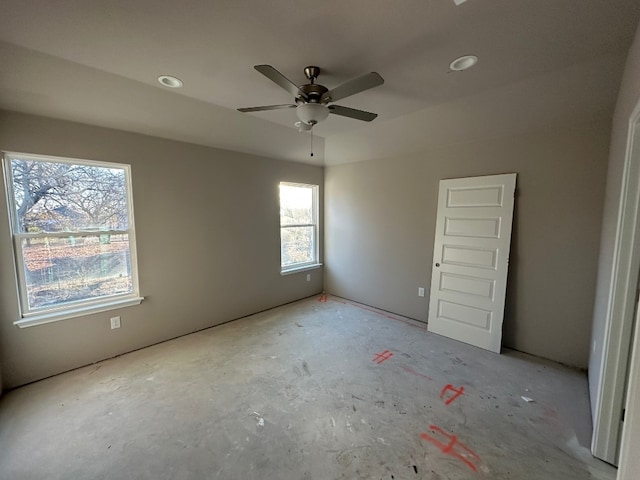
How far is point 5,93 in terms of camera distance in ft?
6.50

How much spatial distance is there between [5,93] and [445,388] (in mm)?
4292

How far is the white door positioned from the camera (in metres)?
2.92

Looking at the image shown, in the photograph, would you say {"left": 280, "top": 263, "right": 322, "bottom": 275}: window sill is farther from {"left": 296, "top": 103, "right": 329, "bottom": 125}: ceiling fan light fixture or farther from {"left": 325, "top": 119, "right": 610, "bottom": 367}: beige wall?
{"left": 296, "top": 103, "right": 329, "bottom": 125}: ceiling fan light fixture

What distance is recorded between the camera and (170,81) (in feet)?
7.17

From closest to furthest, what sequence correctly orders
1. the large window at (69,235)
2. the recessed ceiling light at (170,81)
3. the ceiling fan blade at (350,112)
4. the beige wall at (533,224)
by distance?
1. the ceiling fan blade at (350,112)
2. the recessed ceiling light at (170,81)
3. the large window at (69,235)
4. the beige wall at (533,224)

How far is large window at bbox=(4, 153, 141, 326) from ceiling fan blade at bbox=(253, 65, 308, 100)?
7.06ft

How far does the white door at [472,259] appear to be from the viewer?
9.59 ft

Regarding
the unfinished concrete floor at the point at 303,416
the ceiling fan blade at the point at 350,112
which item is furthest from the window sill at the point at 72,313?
the ceiling fan blade at the point at 350,112

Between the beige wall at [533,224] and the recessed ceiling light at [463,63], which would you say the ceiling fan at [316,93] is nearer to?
the recessed ceiling light at [463,63]

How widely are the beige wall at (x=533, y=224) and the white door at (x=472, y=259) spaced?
0.14 m

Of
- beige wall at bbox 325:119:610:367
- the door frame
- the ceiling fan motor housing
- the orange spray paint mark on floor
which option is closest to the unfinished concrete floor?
the orange spray paint mark on floor

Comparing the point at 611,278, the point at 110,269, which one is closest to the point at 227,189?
the point at 110,269

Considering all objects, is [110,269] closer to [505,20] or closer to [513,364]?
[505,20]

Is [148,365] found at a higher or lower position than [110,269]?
lower
